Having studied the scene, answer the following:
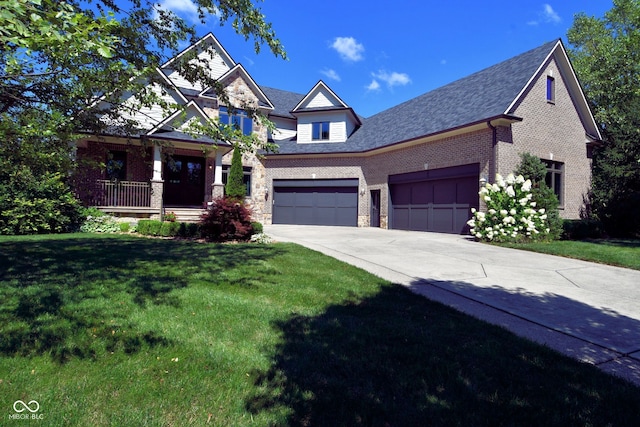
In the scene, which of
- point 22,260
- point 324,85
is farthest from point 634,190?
point 22,260

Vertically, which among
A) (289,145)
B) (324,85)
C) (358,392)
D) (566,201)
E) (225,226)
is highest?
(324,85)

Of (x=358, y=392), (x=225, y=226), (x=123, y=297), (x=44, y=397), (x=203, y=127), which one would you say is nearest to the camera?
(x=44, y=397)

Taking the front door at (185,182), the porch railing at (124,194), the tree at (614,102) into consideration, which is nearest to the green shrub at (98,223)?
the porch railing at (124,194)

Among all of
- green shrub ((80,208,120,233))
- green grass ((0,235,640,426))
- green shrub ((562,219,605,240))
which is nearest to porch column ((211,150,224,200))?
green shrub ((80,208,120,233))

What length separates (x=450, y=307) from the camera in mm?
4621

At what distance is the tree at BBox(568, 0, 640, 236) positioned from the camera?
16.0 meters

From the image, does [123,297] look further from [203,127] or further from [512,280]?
[512,280]

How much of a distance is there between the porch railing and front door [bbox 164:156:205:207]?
200 centimetres

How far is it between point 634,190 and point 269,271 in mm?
18264

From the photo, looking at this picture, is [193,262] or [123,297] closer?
[123,297]

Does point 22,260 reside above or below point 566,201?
below

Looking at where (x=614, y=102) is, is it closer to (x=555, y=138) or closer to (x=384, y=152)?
(x=555, y=138)

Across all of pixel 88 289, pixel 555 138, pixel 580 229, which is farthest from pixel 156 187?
pixel 555 138

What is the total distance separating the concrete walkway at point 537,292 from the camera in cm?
359
